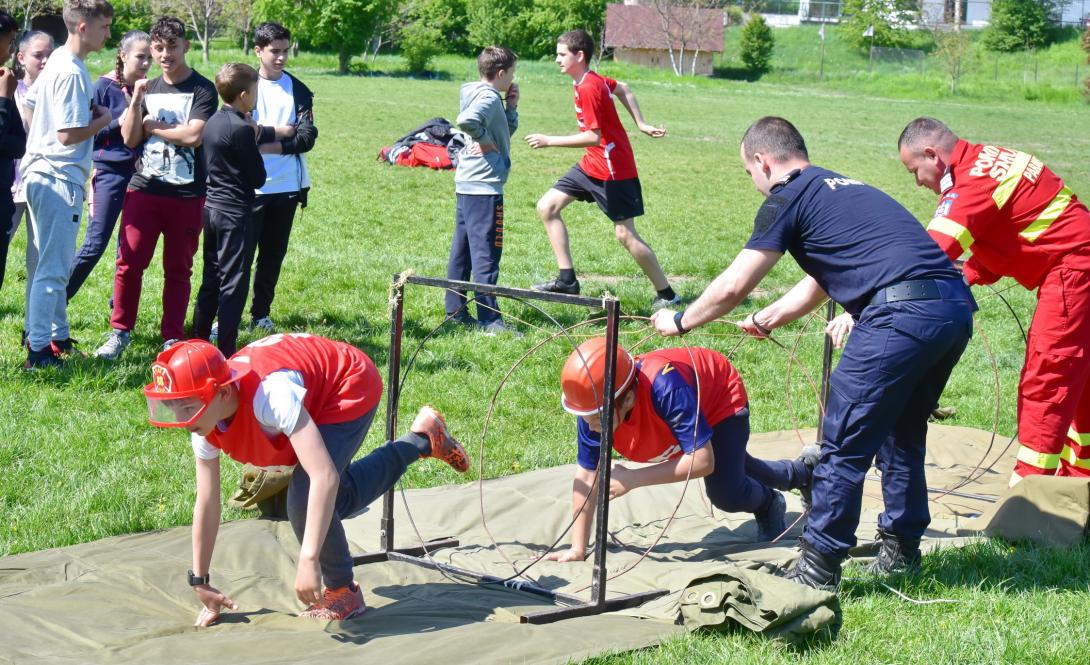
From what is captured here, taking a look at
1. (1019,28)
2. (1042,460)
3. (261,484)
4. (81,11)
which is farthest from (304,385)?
(1019,28)

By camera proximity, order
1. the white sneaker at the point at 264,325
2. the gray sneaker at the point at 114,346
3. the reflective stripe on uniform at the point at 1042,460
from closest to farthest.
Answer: the reflective stripe on uniform at the point at 1042,460, the gray sneaker at the point at 114,346, the white sneaker at the point at 264,325

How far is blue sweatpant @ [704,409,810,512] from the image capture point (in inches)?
195

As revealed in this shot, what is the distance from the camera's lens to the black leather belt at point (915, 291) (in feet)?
14.2

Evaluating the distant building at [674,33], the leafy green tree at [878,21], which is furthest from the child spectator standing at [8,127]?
the leafy green tree at [878,21]

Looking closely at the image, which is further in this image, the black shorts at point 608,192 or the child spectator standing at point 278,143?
the black shorts at point 608,192

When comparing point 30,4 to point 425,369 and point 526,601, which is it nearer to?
point 425,369

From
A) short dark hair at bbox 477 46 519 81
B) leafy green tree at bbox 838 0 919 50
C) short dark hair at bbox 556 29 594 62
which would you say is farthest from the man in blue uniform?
leafy green tree at bbox 838 0 919 50

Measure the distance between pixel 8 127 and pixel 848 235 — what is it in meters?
4.94

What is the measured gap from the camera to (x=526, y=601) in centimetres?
448

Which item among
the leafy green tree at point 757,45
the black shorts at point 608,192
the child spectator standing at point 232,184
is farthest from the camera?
the leafy green tree at point 757,45

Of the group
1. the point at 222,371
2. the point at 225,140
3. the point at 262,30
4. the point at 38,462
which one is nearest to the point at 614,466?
the point at 222,371

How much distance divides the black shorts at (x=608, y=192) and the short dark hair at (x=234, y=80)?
3189 millimetres

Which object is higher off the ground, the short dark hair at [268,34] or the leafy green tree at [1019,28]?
the leafy green tree at [1019,28]

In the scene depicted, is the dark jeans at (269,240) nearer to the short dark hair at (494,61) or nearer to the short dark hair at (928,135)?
the short dark hair at (494,61)
